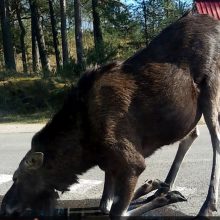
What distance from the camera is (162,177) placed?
328 inches

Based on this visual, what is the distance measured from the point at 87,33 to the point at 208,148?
42.2 meters

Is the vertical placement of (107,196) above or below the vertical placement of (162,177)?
above

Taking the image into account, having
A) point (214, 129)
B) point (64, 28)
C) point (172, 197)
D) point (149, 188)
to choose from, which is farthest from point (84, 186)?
point (64, 28)

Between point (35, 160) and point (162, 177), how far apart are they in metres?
3.67

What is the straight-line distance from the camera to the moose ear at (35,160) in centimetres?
498

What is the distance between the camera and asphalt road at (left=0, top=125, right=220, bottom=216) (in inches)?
254

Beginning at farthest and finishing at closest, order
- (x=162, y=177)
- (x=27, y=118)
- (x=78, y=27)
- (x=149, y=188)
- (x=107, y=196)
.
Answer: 1. (x=78, y=27)
2. (x=27, y=118)
3. (x=162, y=177)
4. (x=149, y=188)
5. (x=107, y=196)

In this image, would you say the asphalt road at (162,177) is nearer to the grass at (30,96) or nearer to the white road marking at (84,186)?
the white road marking at (84,186)

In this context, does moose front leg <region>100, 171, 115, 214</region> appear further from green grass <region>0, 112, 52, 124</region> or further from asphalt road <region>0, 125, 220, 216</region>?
green grass <region>0, 112, 52, 124</region>

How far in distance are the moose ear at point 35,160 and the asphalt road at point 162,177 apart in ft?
4.42

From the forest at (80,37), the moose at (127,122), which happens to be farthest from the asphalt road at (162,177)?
the forest at (80,37)

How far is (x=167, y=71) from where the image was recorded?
5.49 m

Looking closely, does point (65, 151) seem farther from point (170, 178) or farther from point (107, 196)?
point (170, 178)

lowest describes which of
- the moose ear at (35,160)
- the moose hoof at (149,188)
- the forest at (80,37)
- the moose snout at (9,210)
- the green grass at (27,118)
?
the green grass at (27,118)
